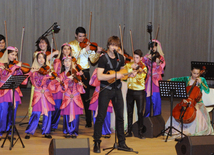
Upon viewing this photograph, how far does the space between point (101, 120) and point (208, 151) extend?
1.56m

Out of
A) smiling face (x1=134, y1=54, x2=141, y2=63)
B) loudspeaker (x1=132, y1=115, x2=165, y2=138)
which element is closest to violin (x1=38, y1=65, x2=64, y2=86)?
smiling face (x1=134, y1=54, x2=141, y2=63)

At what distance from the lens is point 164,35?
11.7 meters

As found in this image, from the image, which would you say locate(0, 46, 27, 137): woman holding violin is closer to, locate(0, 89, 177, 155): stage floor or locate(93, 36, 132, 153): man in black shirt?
locate(0, 89, 177, 155): stage floor

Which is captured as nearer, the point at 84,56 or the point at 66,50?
the point at 66,50

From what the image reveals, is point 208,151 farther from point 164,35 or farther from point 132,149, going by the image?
point 164,35

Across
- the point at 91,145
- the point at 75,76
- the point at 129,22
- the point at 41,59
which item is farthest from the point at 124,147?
the point at 129,22

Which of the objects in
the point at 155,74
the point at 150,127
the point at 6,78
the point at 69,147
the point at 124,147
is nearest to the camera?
the point at 69,147

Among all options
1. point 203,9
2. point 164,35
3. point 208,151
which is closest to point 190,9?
point 203,9

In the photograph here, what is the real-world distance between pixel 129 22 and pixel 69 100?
639cm

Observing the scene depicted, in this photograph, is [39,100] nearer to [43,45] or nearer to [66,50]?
[66,50]

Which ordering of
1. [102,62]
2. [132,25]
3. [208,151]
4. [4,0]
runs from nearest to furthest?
[208,151], [102,62], [4,0], [132,25]

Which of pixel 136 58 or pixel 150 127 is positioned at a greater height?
pixel 136 58

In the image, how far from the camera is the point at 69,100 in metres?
5.42

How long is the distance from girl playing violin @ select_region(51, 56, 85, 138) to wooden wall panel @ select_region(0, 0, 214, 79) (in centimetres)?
519
